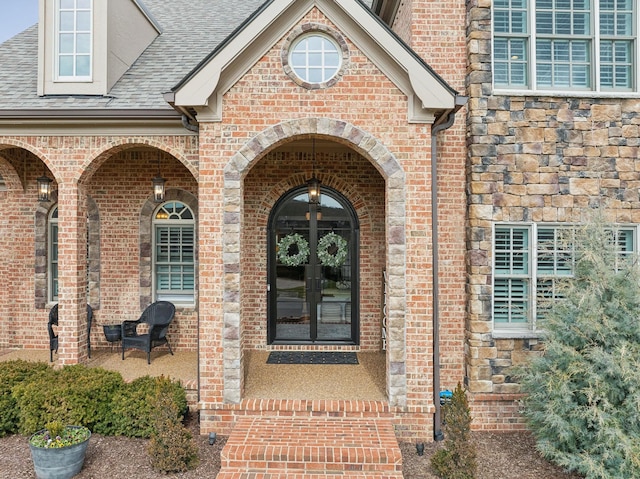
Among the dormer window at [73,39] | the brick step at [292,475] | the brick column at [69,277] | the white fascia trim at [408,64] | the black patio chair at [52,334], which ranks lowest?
the brick step at [292,475]

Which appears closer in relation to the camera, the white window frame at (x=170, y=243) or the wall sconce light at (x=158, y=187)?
the wall sconce light at (x=158, y=187)

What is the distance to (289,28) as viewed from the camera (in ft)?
18.4

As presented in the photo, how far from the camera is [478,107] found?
20.3 feet

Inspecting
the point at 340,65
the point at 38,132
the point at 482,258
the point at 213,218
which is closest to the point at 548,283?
the point at 482,258

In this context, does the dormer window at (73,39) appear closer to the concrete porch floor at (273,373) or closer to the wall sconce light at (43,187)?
the wall sconce light at (43,187)

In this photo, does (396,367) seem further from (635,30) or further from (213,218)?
(635,30)

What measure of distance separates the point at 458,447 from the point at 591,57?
6080mm

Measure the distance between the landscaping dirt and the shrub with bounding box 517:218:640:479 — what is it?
0.37 m

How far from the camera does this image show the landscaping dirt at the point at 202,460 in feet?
15.9

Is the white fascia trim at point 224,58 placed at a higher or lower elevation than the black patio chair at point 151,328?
higher

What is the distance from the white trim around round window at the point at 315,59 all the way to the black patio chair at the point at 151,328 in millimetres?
4883

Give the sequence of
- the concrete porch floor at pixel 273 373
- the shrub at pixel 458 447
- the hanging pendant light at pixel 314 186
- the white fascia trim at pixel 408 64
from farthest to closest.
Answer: the hanging pendant light at pixel 314 186
the concrete porch floor at pixel 273 373
the white fascia trim at pixel 408 64
the shrub at pixel 458 447

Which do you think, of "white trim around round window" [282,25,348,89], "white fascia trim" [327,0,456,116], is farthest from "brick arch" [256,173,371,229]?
"white fascia trim" [327,0,456,116]

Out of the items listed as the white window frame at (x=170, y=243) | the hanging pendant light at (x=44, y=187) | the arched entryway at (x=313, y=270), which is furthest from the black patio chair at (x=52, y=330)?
the arched entryway at (x=313, y=270)
